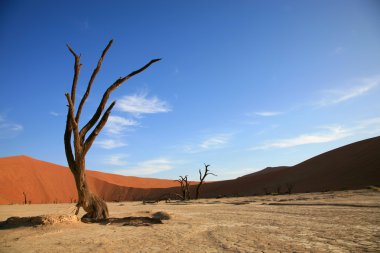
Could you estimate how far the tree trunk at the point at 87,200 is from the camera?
7.90 m

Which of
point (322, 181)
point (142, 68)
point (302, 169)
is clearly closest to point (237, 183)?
point (302, 169)

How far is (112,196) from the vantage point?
62.8 m

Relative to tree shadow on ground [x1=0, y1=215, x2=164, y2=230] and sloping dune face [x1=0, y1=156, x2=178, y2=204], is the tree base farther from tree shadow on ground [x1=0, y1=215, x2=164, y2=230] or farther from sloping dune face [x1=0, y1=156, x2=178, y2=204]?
sloping dune face [x1=0, y1=156, x2=178, y2=204]

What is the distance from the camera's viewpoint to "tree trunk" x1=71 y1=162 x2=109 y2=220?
25.9 ft

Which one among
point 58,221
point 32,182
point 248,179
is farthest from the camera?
point 248,179

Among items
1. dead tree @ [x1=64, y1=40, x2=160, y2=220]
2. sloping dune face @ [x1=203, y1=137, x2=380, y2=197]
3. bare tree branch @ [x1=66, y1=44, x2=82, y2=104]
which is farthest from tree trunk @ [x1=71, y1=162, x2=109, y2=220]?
sloping dune face @ [x1=203, y1=137, x2=380, y2=197]

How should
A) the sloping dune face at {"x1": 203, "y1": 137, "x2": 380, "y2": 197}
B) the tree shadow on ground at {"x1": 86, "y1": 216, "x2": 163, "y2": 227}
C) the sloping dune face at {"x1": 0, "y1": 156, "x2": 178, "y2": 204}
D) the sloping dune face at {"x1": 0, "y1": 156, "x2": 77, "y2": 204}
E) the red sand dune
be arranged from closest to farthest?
the tree shadow on ground at {"x1": 86, "y1": 216, "x2": 163, "y2": 227}
the sloping dune face at {"x1": 203, "y1": 137, "x2": 380, "y2": 197}
the red sand dune
the sloping dune face at {"x1": 0, "y1": 156, "x2": 77, "y2": 204}
the sloping dune face at {"x1": 0, "y1": 156, "x2": 178, "y2": 204}

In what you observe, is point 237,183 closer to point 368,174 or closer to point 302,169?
point 302,169

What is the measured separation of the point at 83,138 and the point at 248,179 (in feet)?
165

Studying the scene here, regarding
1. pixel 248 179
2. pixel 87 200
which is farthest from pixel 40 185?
pixel 87 200

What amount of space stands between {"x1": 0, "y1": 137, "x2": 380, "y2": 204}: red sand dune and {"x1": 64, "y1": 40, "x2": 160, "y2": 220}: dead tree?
1119 inches

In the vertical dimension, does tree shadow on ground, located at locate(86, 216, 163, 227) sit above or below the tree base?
below

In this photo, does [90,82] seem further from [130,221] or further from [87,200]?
[130,221]

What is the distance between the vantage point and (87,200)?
807 centimetres
